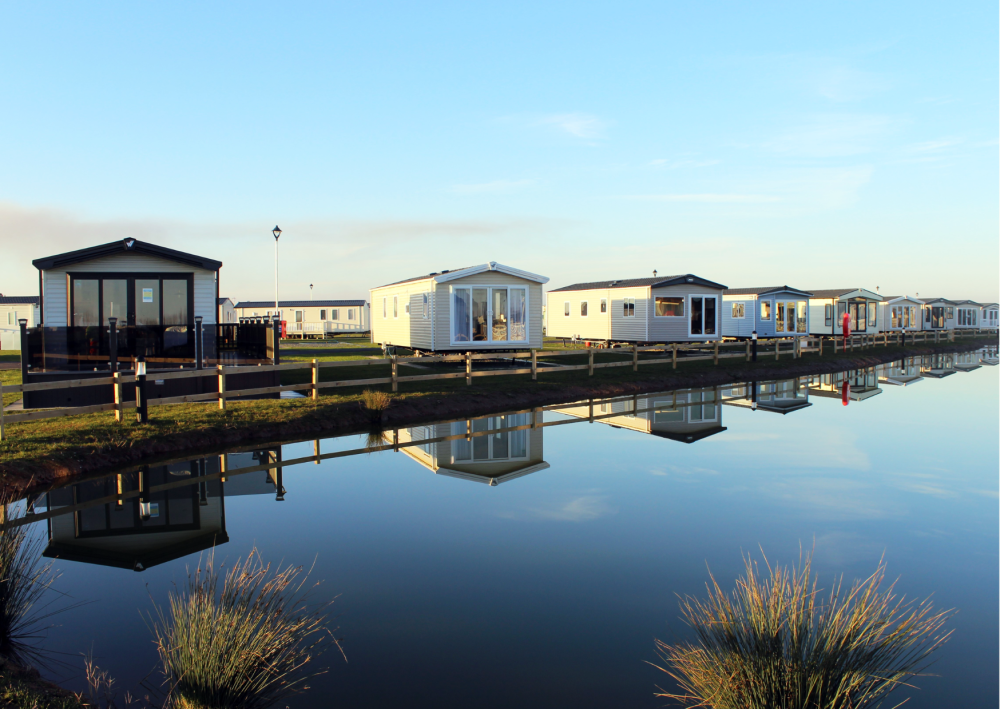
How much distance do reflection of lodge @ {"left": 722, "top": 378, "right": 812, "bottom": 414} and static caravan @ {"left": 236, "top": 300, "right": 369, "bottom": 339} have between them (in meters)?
33.8

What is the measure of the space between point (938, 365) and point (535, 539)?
105ft

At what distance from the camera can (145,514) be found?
809 centimetres

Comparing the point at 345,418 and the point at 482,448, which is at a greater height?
the point at 345,418

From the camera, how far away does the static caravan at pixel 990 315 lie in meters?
75.4

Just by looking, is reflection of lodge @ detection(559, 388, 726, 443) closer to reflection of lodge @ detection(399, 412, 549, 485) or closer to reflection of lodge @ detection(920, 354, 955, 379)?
reflection of lodge @ detection(399, 412, 549, 485)

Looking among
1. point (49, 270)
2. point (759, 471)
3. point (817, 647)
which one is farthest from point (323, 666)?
point (49, 270)

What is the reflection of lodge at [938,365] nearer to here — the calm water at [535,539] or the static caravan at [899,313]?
the static caravan at [899,313]

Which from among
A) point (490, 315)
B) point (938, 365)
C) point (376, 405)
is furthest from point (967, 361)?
point (376, 405)

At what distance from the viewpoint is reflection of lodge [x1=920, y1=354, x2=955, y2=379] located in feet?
90.3

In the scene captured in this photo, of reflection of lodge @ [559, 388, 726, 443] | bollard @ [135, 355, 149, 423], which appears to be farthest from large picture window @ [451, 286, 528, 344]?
bollard @ [135, 355, 149, 423]

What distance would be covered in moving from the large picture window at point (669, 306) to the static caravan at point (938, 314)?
34.4 m

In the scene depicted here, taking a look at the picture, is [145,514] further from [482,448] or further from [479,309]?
[479,309]

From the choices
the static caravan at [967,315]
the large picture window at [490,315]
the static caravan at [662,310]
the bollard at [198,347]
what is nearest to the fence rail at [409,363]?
the bollard at [198,347]

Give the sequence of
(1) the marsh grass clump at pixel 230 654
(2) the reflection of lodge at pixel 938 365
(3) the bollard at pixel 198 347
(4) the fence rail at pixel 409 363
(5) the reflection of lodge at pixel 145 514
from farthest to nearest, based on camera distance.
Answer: (2) the reflection of lodge at pixel 938 365, (3) the bollard at pixel 198 347, (4) the fence rail at pixel 409 363, (5) the reflection of lodge at pixel 145 514, (1) the marsh grass clump at pixel 230 654
